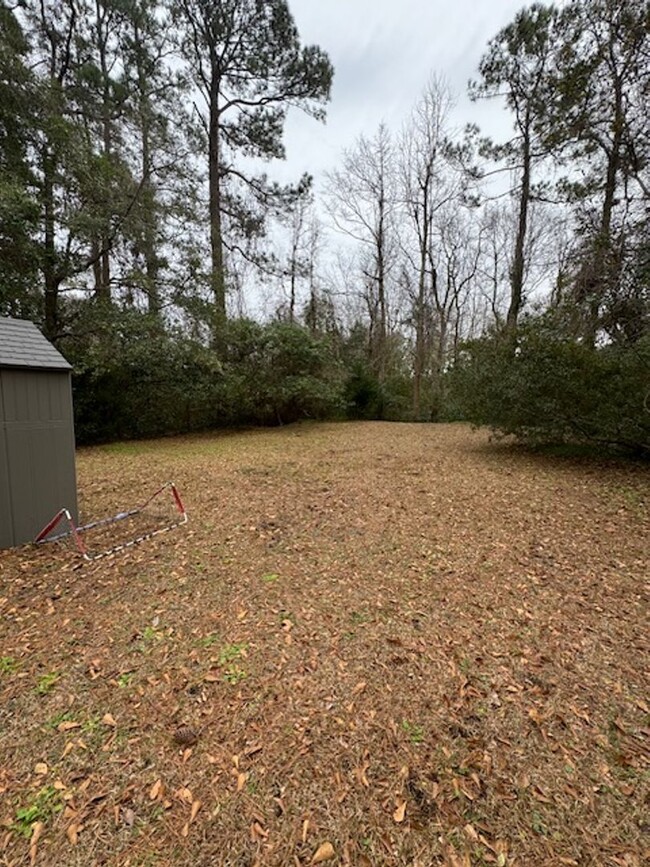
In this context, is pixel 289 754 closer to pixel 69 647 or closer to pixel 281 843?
pixel 281 843

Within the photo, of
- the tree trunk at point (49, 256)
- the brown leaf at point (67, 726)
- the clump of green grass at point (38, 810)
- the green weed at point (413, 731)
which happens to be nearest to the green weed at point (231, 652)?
the brown leaf at point (67, 726)

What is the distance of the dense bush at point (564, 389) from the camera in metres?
5.21

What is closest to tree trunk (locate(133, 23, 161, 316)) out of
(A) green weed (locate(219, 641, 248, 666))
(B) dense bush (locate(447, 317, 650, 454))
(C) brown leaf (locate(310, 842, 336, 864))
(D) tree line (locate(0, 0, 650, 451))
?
(D) tree line (locate(0, 0, 650, 451))

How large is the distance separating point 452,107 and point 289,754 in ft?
52.8

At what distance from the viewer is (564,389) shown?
18.7 ft

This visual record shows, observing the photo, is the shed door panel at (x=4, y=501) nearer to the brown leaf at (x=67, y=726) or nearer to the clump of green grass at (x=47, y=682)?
the clump of green grass at (x=47, y=682)

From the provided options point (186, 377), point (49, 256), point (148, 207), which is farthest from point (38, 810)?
point (186, 377)

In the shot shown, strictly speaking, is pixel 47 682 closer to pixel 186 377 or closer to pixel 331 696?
pixel 331 696

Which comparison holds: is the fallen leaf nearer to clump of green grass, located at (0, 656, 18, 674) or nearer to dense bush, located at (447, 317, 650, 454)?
clump of green grass, located at (0, 656, 18, 674)

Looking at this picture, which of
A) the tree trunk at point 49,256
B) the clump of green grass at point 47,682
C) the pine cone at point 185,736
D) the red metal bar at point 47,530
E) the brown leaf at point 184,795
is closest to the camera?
the brown leaf at point 184,795

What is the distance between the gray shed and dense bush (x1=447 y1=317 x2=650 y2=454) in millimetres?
6067

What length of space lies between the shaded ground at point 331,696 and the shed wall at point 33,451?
33 cm

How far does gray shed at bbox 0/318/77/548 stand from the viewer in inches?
117

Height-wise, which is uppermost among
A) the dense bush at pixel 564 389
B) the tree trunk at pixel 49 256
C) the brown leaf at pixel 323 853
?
the tree trunk at pixel 49 256
